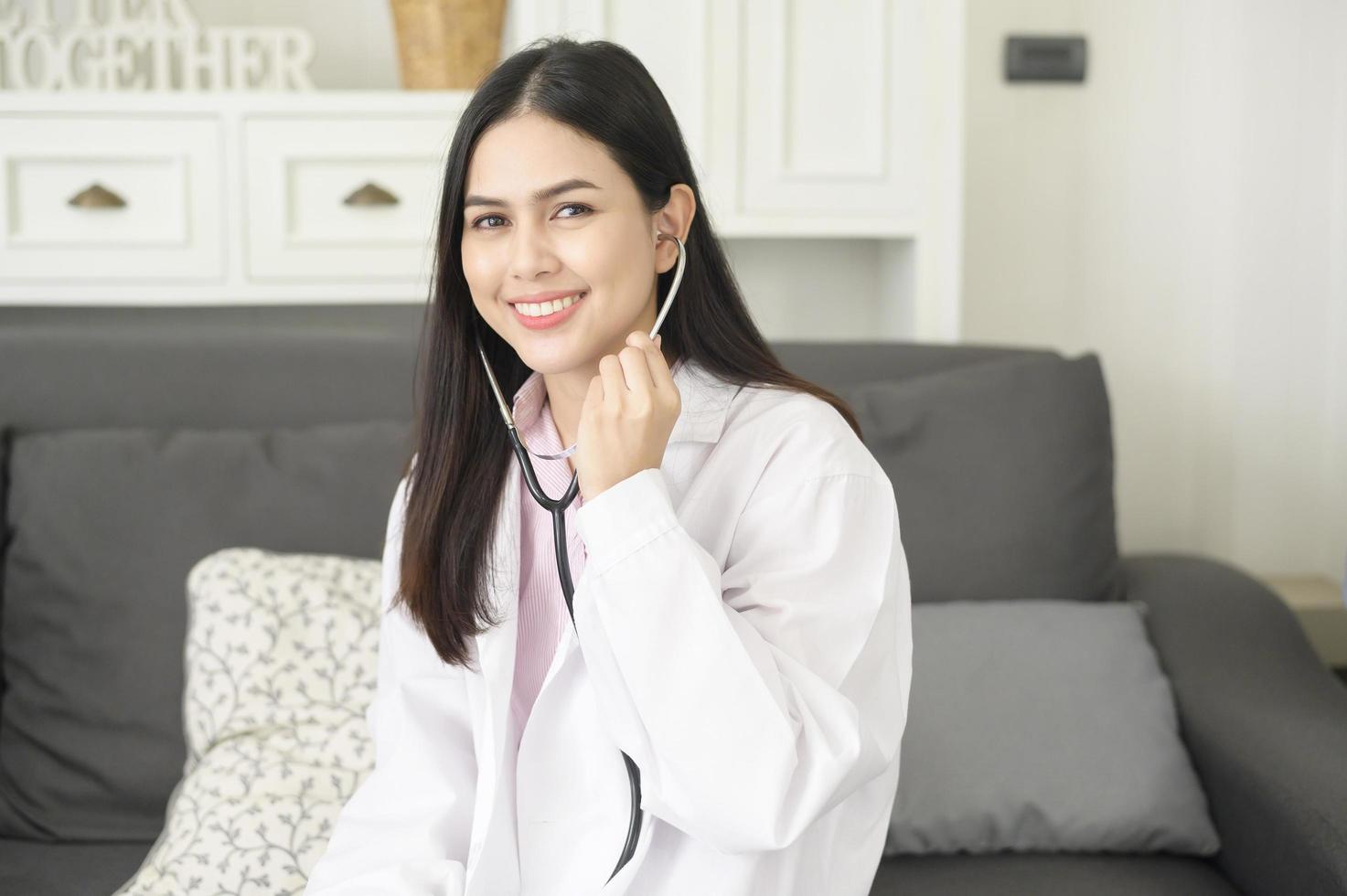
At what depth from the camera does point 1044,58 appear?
2.44m

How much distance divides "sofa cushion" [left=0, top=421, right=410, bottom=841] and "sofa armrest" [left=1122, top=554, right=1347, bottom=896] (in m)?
1.09

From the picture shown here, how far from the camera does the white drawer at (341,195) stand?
2088 millimetres

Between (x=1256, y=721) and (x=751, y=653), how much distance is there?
882 millimetres

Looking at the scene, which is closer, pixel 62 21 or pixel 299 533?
pixel 299 533

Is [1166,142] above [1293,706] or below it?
above

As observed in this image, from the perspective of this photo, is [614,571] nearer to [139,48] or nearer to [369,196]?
[369,196]

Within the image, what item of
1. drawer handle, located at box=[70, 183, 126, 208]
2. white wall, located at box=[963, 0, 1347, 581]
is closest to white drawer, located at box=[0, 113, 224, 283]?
drawer handle, located at box=[70, 183, 126, 208]

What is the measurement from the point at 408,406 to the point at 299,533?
29 cm

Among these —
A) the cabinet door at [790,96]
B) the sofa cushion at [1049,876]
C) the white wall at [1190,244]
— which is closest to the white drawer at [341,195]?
the cabinet door at [790,96]

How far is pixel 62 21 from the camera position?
2.27 meters

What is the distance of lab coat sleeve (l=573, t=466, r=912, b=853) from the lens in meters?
0.97

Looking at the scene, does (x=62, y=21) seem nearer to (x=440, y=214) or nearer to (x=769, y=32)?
(x=769, y=32)

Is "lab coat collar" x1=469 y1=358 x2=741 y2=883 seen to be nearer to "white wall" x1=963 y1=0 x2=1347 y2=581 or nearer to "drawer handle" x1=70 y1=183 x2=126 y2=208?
"drawer handle" x1=70 y1=183 x2=126 y2=208

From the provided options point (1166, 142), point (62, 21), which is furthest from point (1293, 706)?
point (62, 21)
